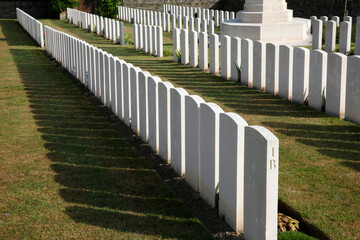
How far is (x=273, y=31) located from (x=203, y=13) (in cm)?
935

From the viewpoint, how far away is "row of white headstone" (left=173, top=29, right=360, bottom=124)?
6.80 m

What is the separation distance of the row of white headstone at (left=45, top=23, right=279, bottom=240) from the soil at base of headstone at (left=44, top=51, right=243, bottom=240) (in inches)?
2.4

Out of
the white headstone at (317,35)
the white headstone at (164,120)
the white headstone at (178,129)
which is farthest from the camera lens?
the white headstone at (317,35)

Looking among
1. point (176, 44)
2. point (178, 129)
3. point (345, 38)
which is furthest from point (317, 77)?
point (345, 38)

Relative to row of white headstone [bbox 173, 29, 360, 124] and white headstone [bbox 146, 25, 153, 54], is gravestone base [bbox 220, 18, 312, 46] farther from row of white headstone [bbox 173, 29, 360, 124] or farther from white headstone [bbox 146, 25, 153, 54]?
row of white headstone [bbox 173, 29, 360, 124]

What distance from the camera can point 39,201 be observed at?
464 cm

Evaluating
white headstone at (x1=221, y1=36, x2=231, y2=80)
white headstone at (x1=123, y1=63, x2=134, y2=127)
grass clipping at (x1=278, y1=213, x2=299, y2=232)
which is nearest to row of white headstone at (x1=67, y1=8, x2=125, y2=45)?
white headstone at (x1=221, y1=36, x2=231, y2=80)

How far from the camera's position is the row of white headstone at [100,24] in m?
17.2

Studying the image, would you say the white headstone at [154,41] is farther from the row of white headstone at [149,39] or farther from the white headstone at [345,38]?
the white headstone at [345,38]

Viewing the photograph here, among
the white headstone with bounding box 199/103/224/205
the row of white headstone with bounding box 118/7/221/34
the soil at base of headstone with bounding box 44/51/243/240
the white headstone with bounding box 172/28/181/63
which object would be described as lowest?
the soil at base of headstone with bounding box 44/51/243/240

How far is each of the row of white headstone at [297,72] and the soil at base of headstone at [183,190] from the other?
2.64 meters

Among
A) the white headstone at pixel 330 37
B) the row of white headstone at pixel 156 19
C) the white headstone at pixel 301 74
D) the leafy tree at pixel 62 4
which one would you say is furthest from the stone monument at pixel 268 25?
the leafy tree at pixel 62 4

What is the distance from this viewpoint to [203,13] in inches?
927

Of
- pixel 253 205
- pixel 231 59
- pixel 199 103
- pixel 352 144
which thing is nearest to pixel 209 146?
pixel 199 103
